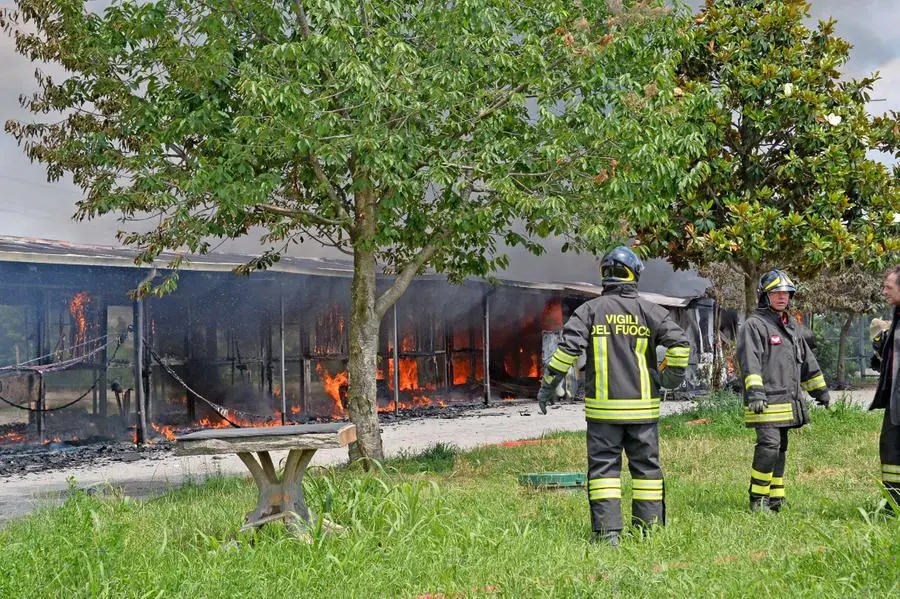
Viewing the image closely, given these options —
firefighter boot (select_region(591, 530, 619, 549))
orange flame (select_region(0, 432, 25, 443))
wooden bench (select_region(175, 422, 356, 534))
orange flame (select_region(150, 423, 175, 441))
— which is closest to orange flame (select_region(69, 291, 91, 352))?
orange flame (select_region(0, 432, 25, 443))

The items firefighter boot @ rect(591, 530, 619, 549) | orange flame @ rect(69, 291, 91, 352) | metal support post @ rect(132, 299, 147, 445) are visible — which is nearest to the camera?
firefighter boot @ rect(591, 530, 619, 549)

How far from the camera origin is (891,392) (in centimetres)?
605

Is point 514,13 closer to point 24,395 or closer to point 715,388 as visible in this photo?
point 24,395

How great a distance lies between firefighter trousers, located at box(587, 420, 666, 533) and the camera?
587 cm

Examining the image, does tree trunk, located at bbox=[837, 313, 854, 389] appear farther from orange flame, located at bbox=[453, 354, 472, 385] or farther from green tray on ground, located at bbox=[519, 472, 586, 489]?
green tray on ground, located at bbox=[519, 472, 586, 489]

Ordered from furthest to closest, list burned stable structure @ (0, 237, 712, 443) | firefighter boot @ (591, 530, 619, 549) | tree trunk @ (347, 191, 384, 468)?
1. burned stable structure @ (0, 237, 712, 443)
2. tree trunk @ (347, 191, 384, 468)
3. firefighter boot @ (591, 530, 619, 549)

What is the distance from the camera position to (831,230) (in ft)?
41.2

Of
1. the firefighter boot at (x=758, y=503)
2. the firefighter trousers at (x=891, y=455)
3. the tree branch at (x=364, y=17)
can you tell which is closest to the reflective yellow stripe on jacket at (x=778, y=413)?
the firefighter boot at (x=758, y=503)

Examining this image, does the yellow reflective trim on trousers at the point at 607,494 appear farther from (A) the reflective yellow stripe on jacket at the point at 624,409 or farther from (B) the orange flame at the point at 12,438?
(B) the orange flame at the point at 12,438

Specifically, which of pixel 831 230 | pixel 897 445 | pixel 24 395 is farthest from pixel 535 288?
pixel 897 445

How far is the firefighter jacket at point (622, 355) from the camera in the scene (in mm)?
5934

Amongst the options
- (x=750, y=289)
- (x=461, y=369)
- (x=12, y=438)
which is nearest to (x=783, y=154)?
(x=750, y=289)

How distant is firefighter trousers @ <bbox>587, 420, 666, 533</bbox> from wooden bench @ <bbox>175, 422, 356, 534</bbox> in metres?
1.69

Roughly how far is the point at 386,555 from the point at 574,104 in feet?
19.4
